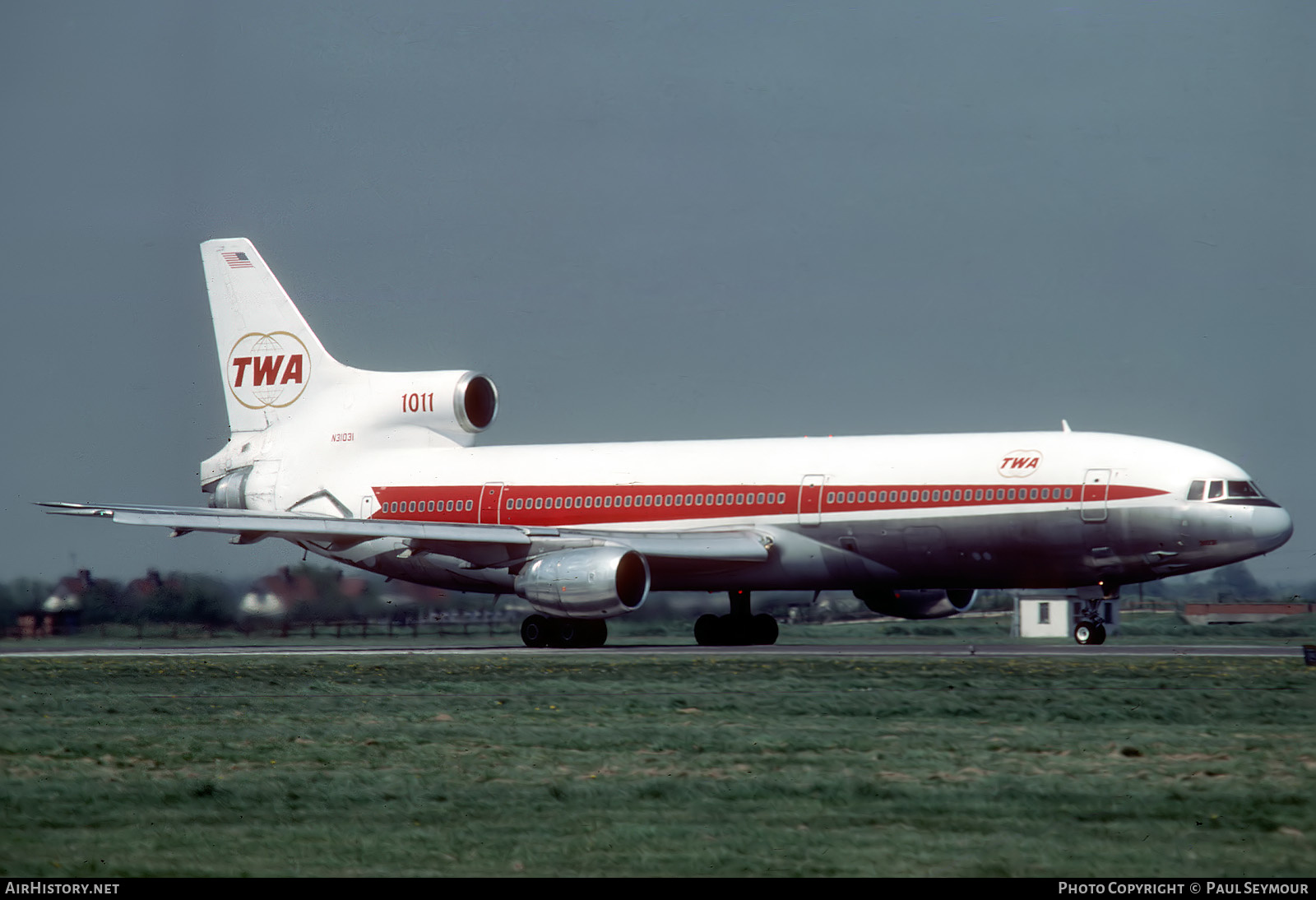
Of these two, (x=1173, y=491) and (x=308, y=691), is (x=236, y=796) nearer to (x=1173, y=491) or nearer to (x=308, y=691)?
(x=308, y=691)

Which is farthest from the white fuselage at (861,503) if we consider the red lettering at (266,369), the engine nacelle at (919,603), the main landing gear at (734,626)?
the red lettering at (266,369)

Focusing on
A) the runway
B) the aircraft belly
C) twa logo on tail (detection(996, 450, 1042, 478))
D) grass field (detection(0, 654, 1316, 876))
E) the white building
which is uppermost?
twa logo on tail (detection(996, 450, 1042, 478))

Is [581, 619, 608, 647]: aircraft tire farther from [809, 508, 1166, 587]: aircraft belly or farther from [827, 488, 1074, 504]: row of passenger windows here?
[827, 488, 1074, 504]: row of passenger windows

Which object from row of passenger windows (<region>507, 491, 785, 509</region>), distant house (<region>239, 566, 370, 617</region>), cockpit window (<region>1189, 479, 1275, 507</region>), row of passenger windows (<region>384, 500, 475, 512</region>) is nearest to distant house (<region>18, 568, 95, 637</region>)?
distant house (<region>239, 566, 370, 617</region>)

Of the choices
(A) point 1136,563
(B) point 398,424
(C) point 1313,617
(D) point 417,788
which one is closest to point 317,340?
(B) point 398,424

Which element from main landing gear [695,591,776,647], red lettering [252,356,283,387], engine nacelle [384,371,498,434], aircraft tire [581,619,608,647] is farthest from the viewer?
red lettering [252,356,283,387]

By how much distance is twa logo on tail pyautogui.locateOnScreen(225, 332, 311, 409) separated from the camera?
140 feet

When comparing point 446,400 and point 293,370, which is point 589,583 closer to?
point 446,400

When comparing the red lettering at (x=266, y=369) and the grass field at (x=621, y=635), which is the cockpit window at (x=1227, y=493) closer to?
the grass field at (x=621, y=635)

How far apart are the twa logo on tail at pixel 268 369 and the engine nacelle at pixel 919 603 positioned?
16589mm

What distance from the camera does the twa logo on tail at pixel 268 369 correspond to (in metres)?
42.7

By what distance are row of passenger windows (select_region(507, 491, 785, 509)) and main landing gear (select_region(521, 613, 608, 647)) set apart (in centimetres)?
283

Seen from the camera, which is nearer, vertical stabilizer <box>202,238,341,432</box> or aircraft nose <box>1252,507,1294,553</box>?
aircraft nose <box>1252,507,1294,553</box>
